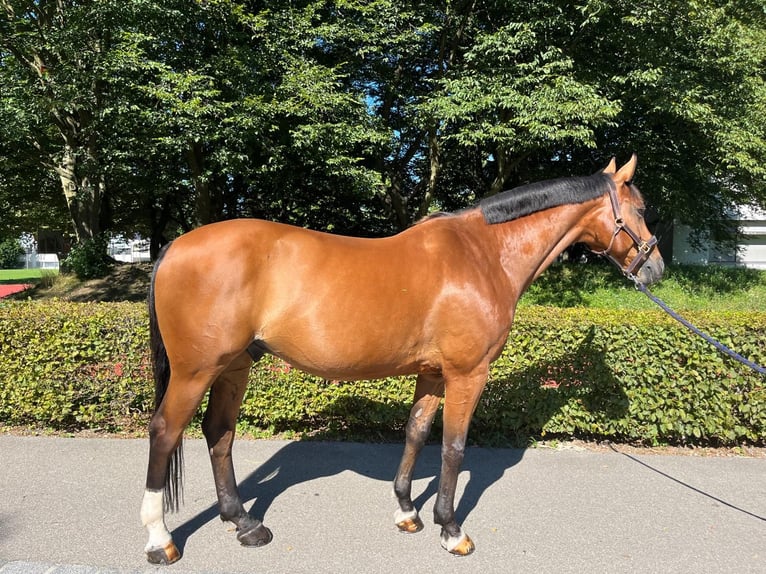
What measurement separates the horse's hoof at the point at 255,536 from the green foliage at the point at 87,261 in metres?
12.8

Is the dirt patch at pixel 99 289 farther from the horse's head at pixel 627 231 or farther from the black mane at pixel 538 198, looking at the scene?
the horse's head at pixel 627 231

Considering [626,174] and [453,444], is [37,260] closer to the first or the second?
[453,444]

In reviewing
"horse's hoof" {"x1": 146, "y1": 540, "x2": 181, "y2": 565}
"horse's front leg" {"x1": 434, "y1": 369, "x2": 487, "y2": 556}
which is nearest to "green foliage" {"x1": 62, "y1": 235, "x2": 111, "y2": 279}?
"horse's hoof" {"x1": 146, "y1": 540, "x2": 181, "y2": 565}

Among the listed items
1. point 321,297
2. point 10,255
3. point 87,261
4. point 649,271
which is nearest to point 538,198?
point 649,271

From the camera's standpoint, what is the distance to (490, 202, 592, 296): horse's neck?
3.27 meters

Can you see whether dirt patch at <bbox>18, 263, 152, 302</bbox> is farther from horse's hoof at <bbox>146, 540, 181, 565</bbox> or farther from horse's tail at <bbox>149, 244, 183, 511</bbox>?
horse's hoof at <bbox>146, 540, 181, 565</bbox>

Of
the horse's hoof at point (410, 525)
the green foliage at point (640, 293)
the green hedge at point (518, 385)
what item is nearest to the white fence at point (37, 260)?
the green foliage at point (640, 293)

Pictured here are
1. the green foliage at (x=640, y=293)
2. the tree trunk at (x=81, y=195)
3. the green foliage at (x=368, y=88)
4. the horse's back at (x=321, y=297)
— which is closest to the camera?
the horse's back at (x=321, y=297)

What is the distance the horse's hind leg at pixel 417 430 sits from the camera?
3377 mm

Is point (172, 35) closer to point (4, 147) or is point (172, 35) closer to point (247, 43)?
point (247, 43)

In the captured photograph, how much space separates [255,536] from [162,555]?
53cm

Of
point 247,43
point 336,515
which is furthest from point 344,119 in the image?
point 336,515

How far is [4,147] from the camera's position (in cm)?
1242

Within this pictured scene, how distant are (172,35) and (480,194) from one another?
427 inches
